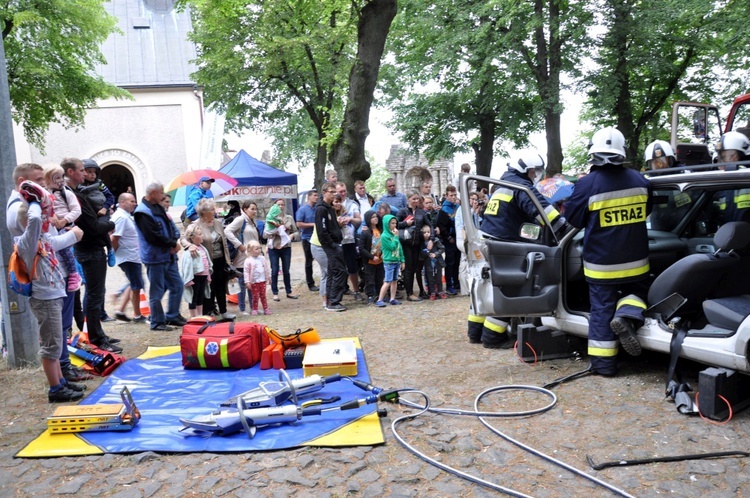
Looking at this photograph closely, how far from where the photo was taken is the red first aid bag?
586 cm

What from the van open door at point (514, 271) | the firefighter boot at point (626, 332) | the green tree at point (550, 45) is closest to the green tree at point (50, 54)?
the green tree at point (550, 45)

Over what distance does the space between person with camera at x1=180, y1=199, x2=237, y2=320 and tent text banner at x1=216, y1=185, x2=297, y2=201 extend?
7184mm

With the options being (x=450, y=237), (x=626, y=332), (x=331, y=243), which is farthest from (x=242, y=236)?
(x=626, y=332)

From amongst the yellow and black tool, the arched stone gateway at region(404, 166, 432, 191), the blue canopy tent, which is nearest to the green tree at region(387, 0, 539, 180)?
the blue canopy tent

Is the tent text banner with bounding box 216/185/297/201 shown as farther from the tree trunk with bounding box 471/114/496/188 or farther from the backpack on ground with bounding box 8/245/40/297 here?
the backpack on ground with bounding box 8/245/40/297

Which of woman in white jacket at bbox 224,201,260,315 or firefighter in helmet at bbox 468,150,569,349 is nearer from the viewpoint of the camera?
firefighter in helmet at bbox 468,150,569,349

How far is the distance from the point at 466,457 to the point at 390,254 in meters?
5.51

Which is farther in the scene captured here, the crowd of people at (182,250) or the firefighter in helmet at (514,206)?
the firefighter in helmet at (514,206)

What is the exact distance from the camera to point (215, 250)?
8523 mm

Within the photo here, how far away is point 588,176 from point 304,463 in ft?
10.9

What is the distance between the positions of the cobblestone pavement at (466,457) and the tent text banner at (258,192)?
11.1 metres

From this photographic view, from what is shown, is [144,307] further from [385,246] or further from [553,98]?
[553,98]

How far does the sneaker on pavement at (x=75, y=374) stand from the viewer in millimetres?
5426

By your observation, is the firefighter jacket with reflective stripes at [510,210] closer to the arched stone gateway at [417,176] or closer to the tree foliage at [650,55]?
the tree foliage at [650,55]
